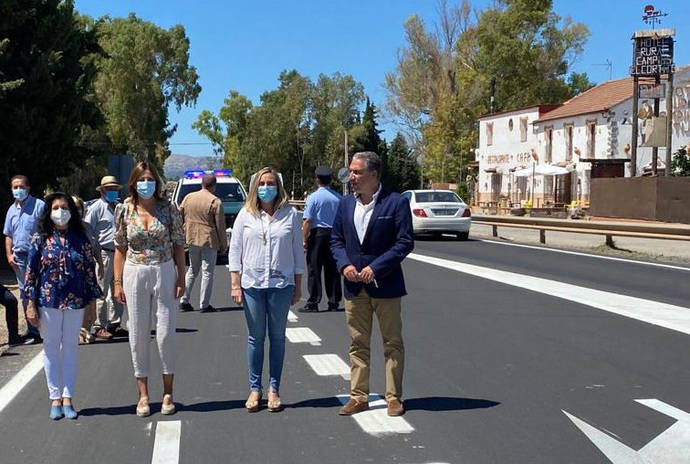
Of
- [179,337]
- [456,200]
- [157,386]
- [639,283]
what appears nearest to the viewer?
[157,386]

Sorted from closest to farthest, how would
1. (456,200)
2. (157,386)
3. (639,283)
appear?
(157,386)
(639,283)
(456,200)

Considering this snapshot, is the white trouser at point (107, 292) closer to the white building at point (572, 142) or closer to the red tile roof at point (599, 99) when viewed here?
the white building at point (572, 142)

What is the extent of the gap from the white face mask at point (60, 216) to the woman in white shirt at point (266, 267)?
4.06ft

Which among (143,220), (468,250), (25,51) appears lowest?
(468,250)

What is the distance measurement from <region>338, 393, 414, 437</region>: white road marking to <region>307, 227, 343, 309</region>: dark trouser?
16.8ft

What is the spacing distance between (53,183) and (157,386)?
1369cm

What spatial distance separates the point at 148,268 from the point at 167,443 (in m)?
1.27

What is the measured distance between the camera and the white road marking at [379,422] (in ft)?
18.6

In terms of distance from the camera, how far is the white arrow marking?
5082 mm

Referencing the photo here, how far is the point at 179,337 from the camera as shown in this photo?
9523mm

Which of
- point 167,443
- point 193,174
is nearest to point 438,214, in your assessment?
point 193,174

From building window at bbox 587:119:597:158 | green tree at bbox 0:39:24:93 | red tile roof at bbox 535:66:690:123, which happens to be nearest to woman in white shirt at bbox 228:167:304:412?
green tree at bbox 0:39:24:93

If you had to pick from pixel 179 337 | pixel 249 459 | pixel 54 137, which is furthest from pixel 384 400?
pixel 54 137

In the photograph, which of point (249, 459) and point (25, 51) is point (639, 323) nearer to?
point (249, 459)
